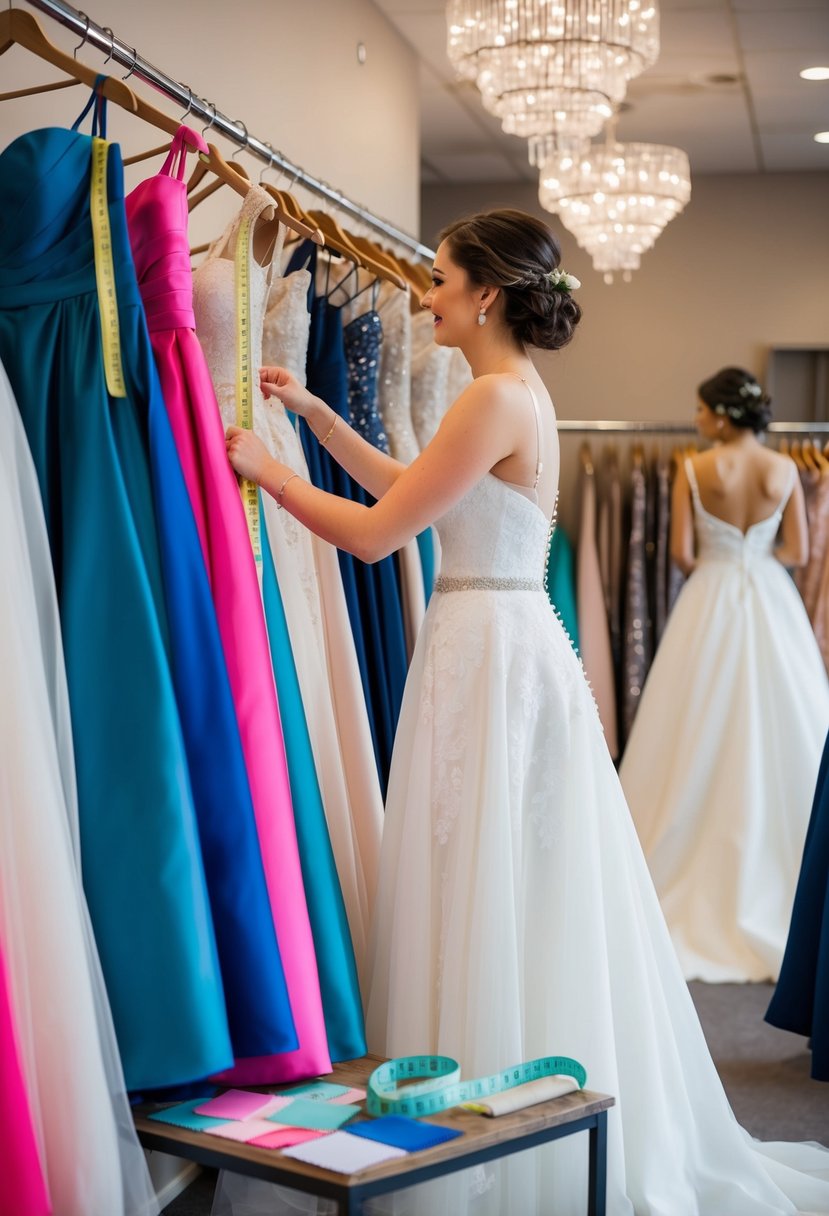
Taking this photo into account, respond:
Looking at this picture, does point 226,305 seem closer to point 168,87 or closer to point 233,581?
point 168,87

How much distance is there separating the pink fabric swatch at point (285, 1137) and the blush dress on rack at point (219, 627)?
0.11m

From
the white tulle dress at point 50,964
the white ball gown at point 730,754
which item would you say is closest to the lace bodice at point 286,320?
the white tulle dress at point 50,964

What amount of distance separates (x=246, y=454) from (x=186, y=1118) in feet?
3.08

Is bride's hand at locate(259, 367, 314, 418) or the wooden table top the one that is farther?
bride's hand at locate(259, 367, 314, 418)

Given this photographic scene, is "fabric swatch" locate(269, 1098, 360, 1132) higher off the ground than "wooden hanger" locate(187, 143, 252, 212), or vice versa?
"wooden hanger" locate(187, 143, 252, 212)

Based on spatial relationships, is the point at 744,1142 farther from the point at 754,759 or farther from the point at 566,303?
the point at 754,759

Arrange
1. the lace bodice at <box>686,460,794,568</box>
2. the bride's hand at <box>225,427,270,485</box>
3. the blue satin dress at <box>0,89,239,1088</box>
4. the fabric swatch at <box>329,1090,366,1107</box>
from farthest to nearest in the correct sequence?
the lace bodice at <box>686,460,794,568</box>, the bride's hand at <box>225,427,270,485</box>, the fabric swatch at <box>329,1090,366,1107</box>, the blue satin dress at <box>0,89,239,1088</box>

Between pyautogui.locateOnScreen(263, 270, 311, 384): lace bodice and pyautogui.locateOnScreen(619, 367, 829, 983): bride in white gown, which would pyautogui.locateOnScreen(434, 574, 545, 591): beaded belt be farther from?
pyautogui.locateOnScreen(619, 367, 829, 983): bride in white gown

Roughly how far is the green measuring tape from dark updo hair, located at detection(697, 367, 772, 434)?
11.5ft

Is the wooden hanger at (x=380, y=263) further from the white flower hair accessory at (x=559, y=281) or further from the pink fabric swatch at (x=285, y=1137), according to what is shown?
the pink fabric swatch at (x=285, y=1137)

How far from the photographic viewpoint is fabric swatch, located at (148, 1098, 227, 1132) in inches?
69.9

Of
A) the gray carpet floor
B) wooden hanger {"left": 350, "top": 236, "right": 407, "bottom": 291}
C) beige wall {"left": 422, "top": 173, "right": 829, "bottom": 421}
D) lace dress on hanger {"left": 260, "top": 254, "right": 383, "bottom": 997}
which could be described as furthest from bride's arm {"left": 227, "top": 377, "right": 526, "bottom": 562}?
beige wall {"left": 422, "top": 173, "right": 829, "bottom": 421}

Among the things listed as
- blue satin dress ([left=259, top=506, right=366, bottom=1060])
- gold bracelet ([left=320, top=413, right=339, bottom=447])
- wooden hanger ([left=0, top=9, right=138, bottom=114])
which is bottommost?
blue satin dress ([left=259, top=506, right=366, bottom=1060])

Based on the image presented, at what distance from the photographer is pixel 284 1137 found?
1.75m
